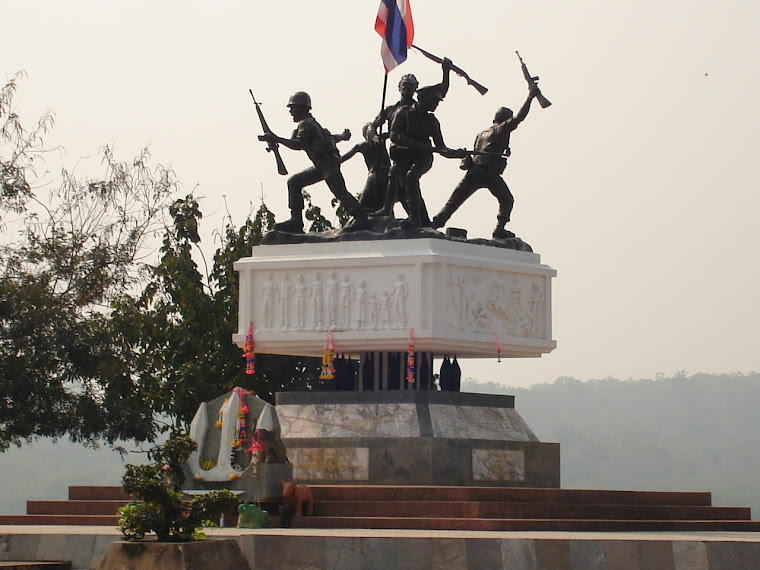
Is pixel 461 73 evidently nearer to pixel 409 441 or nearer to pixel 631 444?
pixel 409 441

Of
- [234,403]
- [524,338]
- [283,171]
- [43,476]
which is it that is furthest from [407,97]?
[43,476]

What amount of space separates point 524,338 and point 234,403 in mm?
4696

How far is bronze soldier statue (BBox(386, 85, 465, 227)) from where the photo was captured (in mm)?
23281

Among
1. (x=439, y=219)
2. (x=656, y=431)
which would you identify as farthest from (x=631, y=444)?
(x=439, y=219)

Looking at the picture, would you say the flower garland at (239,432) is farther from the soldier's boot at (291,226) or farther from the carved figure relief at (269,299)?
the soldier's boot at (291,226)

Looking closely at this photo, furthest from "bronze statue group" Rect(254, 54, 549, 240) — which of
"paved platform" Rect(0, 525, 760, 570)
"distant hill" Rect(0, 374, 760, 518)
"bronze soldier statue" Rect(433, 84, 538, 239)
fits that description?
"distant hill" Rect(0, 374, 760, 518)

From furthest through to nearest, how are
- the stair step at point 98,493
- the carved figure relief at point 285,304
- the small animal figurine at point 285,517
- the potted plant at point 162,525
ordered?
the carved figure relief at point 285,304 → the stair step at point 98,493 → the small animal figurine at point 285,517 → the potted plant at point 162,525

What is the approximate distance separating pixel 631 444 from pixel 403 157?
5288cm

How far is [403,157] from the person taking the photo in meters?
23.4

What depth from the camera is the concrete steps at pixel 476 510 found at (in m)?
19.1

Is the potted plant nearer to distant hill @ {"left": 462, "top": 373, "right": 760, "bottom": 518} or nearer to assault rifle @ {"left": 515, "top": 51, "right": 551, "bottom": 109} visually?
assault rifle @ {"left": 515, "top": 51, "right": 551, "bottom": 109}

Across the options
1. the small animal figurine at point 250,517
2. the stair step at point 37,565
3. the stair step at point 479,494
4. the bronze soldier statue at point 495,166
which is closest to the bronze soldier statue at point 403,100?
the bronze soldier statue at point 495,166

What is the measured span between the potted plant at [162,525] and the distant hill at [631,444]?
4996cm

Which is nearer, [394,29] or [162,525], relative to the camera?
[162,525]
